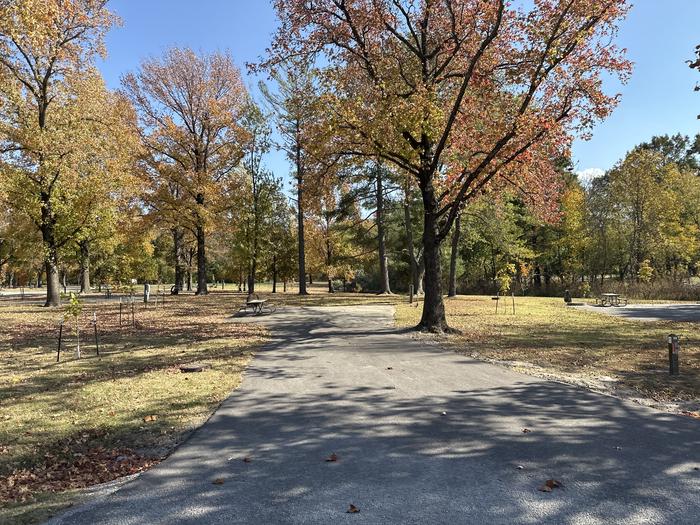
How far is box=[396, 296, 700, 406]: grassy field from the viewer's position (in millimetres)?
7654

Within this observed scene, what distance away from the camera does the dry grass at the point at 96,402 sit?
4.27 m

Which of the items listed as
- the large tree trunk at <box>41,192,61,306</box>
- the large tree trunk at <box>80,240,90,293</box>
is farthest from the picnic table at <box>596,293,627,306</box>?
the large tree trunk at <box>80,240,90,293</box>

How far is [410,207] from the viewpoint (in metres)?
31.5

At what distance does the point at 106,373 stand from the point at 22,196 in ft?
54.9

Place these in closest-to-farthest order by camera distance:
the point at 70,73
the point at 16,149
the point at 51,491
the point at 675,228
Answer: the point at 51,491 < the point at 16,149 < the point at 70,73 < the point at 675,228

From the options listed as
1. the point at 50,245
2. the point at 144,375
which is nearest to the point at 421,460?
the point at 144,375

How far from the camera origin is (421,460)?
4402 mm

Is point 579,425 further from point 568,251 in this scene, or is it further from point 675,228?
point 568,251

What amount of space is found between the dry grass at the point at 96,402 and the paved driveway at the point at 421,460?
461mm

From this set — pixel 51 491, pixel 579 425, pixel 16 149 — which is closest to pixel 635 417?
pixel 579 425

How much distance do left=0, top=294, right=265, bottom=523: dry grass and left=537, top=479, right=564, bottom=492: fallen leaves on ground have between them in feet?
11.4

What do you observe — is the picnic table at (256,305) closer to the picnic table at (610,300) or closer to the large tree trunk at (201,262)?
the large tree trunk at (201,262)

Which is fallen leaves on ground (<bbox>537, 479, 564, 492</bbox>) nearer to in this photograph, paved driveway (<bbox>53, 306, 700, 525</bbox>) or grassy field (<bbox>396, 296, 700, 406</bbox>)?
paved driveway (<bbox>53, 306, 700, 525</bbox>)

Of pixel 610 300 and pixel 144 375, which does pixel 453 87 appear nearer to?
pixel 144 375
